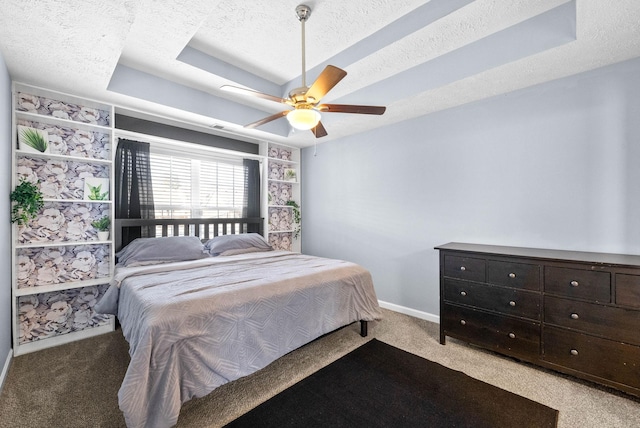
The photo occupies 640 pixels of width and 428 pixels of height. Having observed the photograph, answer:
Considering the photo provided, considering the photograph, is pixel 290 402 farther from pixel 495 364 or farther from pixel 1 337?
pixel 1 337

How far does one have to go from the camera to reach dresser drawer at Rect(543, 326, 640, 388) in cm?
177

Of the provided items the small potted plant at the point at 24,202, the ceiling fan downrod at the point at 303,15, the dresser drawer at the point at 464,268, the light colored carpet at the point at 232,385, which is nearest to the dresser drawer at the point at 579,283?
the dresser drawer at the point at 464,268

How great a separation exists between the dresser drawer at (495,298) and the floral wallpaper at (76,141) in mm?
3841

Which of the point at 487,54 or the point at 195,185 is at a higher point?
the point at 487,54

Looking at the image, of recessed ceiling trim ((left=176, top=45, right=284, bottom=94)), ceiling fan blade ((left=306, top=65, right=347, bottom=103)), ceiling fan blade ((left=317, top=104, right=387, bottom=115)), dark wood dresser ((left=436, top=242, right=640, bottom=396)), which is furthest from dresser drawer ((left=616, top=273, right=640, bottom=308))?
recessed ceiling trim ((left=176, top=45, right=284, bottom=94))

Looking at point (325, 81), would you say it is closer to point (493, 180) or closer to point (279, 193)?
point (493, 180)

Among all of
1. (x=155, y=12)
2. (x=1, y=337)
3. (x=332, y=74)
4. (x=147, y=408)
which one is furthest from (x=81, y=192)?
(x=332, y=74)

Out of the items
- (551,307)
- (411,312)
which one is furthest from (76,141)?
(551,307)

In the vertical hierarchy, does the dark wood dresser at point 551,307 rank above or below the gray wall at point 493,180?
below

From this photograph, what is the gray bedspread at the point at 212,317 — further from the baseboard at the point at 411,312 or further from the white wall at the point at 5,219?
the baseboard at the point at 411,312

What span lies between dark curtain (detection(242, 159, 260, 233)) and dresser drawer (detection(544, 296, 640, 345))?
3.61m

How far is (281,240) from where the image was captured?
4781 mm

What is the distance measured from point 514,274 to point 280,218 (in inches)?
136

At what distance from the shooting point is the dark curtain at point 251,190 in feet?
14.1
